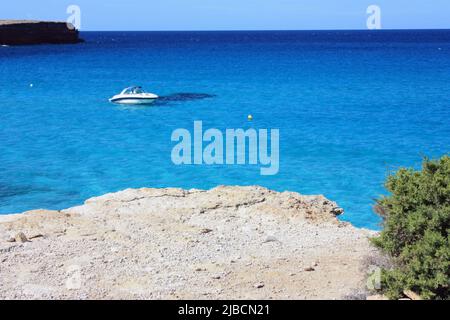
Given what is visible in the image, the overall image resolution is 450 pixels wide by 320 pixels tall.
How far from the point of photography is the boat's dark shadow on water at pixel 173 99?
120 feet

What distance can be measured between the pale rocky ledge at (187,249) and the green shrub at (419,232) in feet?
2.61

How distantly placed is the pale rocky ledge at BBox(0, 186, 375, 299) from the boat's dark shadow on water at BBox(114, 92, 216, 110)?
2266cm

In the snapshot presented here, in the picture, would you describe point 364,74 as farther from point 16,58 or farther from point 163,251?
point 163,251

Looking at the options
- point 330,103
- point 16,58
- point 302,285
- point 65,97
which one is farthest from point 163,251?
point 16,58

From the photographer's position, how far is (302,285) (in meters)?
8.98

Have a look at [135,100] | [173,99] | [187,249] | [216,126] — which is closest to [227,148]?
[216,126]

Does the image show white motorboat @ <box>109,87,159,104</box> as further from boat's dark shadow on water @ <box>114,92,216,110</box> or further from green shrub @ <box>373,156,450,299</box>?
green shrub @ <box>373,156,450,299</box>

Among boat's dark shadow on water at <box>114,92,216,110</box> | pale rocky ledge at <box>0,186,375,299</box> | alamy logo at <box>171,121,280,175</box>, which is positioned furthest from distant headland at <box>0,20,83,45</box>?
pale rocky ledge at <box>0,186,375,299</box>

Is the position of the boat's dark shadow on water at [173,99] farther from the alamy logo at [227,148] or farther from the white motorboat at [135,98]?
the alamy logo at [227,148]

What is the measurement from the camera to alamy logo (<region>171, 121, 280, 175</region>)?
23500mm

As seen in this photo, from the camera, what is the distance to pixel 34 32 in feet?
349

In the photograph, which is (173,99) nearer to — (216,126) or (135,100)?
(135,100)

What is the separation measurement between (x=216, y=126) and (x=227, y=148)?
513cm
